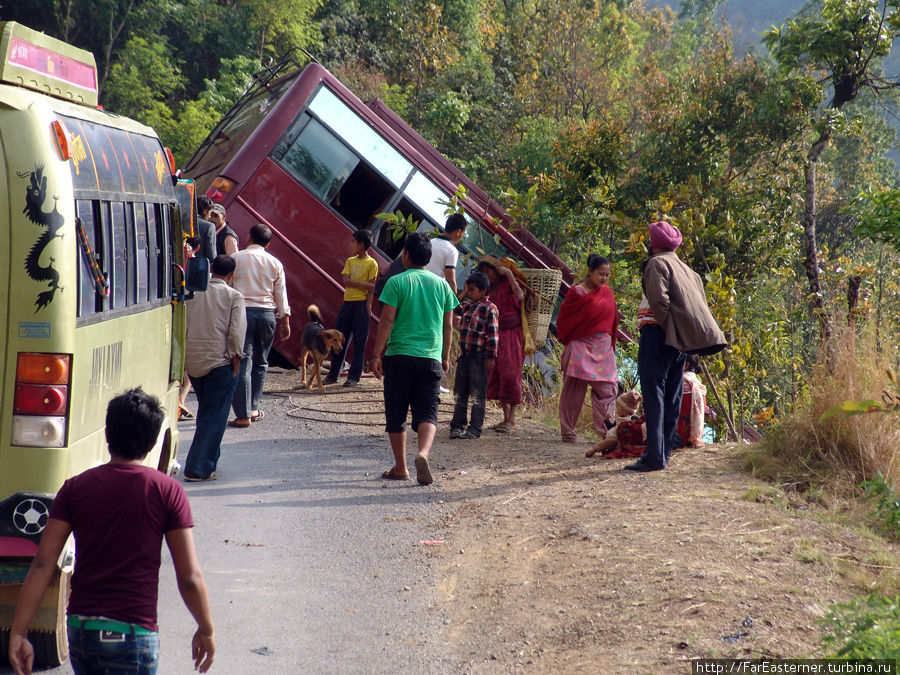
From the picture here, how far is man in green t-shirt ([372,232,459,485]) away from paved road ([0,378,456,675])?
1.65 feet

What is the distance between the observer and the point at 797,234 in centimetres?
1159

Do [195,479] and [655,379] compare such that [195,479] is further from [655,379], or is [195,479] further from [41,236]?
[41,236]

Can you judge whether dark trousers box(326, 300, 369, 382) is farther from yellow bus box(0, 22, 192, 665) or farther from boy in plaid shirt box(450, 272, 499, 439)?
yellow bus box(0, 22, 192, 665)

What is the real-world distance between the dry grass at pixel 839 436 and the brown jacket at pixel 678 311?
0.81 meters

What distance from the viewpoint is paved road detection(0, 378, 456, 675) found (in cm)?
442

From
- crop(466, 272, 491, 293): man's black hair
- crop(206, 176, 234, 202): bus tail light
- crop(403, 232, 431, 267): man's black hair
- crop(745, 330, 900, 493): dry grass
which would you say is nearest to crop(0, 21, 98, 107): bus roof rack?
crop(403, 232, 431, 267): man's black hair

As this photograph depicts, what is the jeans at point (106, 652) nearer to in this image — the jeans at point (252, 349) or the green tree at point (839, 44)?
the jeans at point (252, 349)

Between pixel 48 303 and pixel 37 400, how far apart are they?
38 centimetres

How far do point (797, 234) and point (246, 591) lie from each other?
8.62 meters

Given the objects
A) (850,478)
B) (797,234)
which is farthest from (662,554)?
(797,234)

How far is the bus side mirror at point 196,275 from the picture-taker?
6.53 meters

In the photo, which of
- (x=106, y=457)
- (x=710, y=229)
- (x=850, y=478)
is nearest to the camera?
(x=106, y=457)

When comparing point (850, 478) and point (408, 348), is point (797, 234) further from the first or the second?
point (408, 348)

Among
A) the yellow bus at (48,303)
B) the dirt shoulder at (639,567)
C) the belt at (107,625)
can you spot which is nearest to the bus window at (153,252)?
the yellow bus at (48,303)
